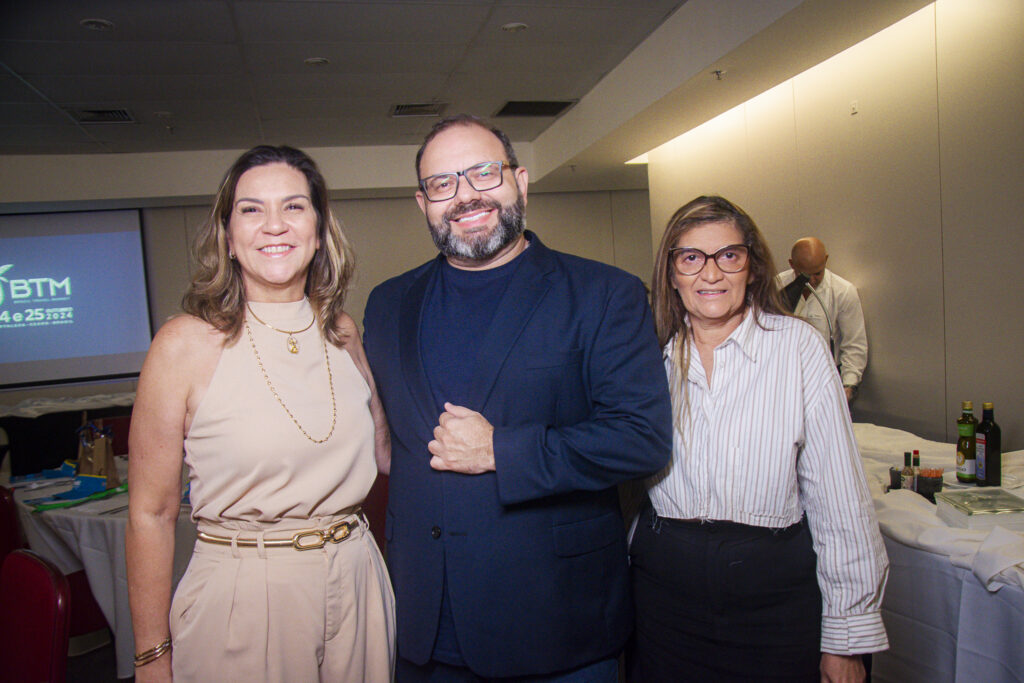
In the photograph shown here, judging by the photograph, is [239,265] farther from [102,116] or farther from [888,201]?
[102,116]

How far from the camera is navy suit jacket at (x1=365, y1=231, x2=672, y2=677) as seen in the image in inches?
54.3

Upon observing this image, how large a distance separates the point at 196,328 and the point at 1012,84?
3.72m

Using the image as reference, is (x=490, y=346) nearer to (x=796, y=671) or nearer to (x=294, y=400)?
(x=294, y=400)

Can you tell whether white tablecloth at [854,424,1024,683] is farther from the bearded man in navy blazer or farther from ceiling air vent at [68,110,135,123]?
ceiling air vent at [68,110,135,123]

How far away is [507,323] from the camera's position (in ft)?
4.86

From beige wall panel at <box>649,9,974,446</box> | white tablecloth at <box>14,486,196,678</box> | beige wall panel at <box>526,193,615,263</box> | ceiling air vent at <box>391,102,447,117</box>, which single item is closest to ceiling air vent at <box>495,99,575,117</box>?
ceiling air vent at <box>391,102,447,117</box>

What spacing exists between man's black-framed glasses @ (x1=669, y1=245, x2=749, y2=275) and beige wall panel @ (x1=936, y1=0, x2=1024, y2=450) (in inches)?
98.3

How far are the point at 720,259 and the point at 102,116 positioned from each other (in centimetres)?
657

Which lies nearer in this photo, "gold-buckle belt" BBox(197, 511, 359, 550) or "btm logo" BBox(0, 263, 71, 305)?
"gold-buckle belt" BBox(197, 511, 359, 550)

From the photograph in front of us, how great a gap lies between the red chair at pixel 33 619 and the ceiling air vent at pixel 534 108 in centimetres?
594

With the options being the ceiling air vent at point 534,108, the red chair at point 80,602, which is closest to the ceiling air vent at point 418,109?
the ceiling air vent at point 534,108

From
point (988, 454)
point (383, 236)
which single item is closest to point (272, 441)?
point (988, 454)

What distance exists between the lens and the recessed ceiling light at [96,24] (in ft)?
13.9

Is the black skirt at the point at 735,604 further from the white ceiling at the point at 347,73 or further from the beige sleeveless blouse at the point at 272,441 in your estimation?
the white ceiling at the point at 347,73
